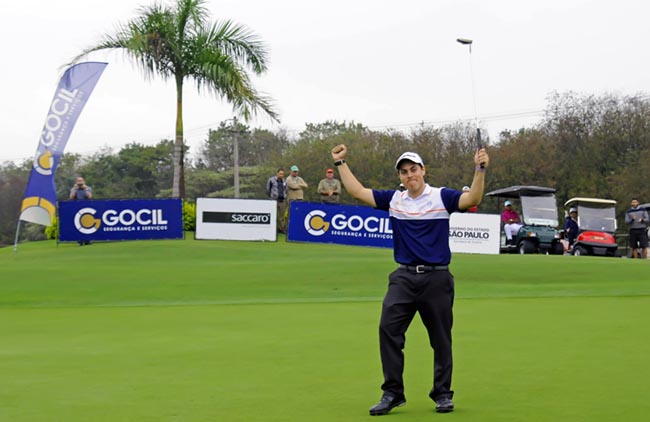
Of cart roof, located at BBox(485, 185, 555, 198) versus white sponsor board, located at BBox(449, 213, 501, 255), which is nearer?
white sponsor board, located at BBox(449, 213, 501, 255)

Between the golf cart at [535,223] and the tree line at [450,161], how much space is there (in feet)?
53.4

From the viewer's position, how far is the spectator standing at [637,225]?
3209 cm

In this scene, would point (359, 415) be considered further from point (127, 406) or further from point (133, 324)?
point (133, 324)

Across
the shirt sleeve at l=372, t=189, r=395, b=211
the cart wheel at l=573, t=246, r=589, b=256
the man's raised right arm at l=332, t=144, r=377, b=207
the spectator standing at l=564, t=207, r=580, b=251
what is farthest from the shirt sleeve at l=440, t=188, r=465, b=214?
the spectator standing at l=564, t=207, r=580, b=251

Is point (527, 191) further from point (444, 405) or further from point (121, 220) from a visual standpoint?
point (444, 405)

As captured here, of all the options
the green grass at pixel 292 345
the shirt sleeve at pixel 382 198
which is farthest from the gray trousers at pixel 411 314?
the shirt sleeve at pixel 382 198

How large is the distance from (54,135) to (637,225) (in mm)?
18762

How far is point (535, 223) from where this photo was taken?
3569 centimetres

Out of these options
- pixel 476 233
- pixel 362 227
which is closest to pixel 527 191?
pixel 476 233

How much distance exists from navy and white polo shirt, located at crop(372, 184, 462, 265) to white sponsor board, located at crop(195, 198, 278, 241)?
2177 centimetres

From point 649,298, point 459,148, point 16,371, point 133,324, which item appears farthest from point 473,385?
point 459,148

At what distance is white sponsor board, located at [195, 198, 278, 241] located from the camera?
29.1m

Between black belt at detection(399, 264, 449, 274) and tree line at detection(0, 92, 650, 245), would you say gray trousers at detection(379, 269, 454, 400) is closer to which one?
black belt at detection(399, 264, 449, 274)

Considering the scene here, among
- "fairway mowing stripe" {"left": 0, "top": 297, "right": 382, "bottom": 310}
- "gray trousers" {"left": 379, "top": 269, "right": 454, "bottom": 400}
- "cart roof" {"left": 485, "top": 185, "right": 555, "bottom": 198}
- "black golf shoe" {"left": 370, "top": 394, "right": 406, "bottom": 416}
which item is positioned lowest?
"black golf shoe" {"left": 370, "top": 394, "right": 406, "bottom": 416}
